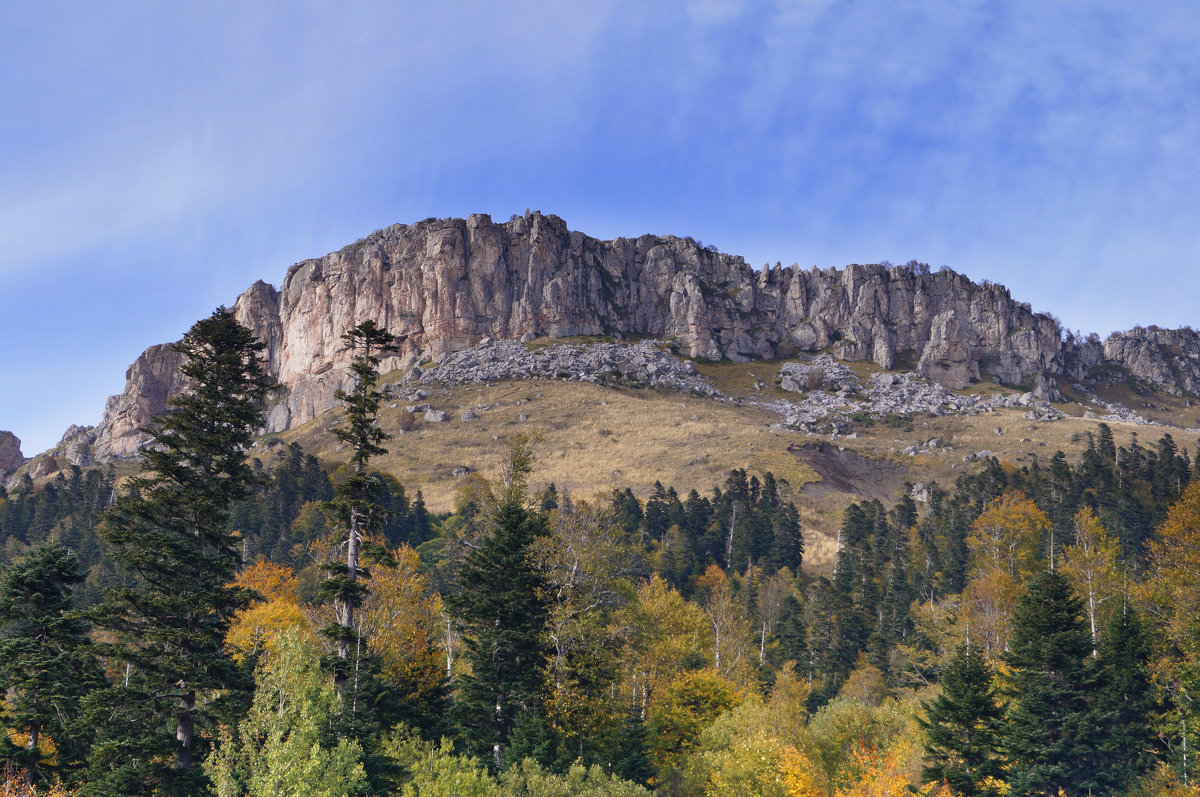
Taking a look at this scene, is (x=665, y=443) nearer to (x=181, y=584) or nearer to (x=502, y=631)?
(x=502, y=631)

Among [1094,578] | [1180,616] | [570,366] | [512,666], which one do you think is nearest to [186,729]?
[512,666]

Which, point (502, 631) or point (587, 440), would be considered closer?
point (502, 631)

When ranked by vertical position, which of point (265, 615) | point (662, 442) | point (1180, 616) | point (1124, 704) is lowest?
point (1124, 704)

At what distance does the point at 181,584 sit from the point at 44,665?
552 centimetres

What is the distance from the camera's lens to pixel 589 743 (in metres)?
34.3

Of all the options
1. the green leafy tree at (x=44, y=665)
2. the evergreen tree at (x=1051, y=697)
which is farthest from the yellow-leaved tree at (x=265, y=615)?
the evergreen tree at (x=1051, y=697)

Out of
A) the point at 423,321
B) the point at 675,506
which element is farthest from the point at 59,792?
the point at 423,321

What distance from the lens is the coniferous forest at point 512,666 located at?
25.6 metres

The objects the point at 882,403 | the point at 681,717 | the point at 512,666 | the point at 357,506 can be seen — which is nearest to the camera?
the point at 357,506

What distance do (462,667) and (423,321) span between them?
16256cm

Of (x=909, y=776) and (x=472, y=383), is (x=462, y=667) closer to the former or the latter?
Result: (x=909, y=776)

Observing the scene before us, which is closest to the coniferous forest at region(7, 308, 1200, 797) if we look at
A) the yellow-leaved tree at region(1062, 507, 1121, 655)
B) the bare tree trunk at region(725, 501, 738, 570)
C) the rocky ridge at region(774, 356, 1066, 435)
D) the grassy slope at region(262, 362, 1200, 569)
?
the yellow-leaved tree at region(1062, 507, 1121, 655)

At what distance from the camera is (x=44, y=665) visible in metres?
26.9

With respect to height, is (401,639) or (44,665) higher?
(44,665)
